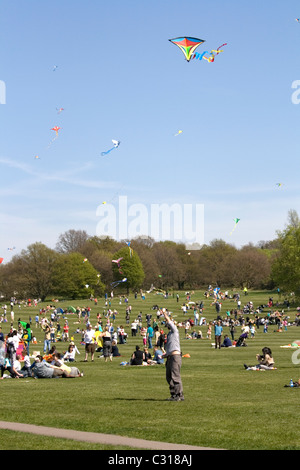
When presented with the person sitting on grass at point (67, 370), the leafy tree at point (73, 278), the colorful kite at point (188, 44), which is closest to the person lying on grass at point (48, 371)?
the person sitting on grass at point (67, 370)

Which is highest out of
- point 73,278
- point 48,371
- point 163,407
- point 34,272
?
point 34,272

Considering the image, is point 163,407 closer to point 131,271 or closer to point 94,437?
point 94,437

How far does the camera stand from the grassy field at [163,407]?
11234mm

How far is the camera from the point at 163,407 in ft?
49.3

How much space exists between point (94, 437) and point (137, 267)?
429 feet

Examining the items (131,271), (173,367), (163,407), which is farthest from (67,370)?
(131,271)

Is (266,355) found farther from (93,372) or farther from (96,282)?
(96,282)

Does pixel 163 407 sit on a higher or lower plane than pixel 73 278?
lower

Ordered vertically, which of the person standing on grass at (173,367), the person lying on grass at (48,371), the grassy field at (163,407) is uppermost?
the person standing on grass at (173,367)

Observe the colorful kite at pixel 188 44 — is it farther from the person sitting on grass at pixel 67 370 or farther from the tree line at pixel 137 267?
the tree line at pixel 137 267

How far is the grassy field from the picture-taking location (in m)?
11.2

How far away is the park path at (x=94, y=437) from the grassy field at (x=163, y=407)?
1.02ft

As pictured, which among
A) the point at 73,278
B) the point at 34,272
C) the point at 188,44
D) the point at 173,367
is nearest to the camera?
the point at 173,367
